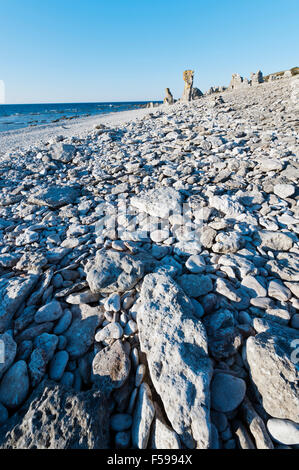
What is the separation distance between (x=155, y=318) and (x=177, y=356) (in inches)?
12.5

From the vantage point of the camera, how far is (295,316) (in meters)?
1.75

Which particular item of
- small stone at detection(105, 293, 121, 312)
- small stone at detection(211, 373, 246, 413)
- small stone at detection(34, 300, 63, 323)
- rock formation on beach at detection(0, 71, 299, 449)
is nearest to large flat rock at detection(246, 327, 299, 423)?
rock formation on beach at detection(0, 71, 299, 449)

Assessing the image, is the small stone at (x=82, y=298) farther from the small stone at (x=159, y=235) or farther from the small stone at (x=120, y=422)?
the small stone at (x=159, y=235)

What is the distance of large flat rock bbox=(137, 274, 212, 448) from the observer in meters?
1.18

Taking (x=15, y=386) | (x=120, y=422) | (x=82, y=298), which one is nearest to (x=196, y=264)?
(x=82, y=298)

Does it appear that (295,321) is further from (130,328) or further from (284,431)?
(130,328)

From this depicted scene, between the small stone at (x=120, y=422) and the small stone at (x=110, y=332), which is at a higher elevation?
the small stone at (x=110, y=332)

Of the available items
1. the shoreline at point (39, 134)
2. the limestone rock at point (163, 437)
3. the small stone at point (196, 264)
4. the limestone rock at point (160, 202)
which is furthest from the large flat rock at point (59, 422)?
the shoreline at point (39, 134)

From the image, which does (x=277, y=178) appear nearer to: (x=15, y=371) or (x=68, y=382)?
(x=68, y=382)

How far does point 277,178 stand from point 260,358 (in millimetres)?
3284

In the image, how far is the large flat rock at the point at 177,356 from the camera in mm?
1185

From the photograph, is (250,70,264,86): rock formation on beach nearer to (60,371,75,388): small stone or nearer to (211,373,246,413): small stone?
(211,373,246,413): small stone

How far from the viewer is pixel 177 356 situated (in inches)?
55.7
